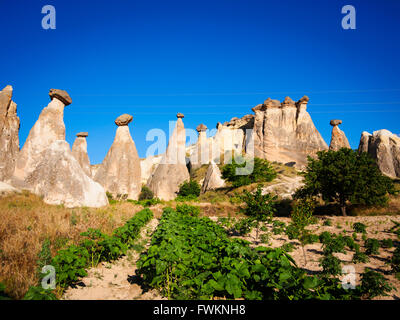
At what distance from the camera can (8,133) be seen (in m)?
14.1

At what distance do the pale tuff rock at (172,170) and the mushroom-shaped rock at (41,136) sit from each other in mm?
12057

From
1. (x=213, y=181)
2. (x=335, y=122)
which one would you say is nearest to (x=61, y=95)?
(x=213, y=181)

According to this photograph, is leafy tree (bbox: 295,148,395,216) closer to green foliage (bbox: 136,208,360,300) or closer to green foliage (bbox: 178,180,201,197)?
green foliage (bbox: 136,208,360,300)

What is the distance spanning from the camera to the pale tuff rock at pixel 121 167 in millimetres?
19438

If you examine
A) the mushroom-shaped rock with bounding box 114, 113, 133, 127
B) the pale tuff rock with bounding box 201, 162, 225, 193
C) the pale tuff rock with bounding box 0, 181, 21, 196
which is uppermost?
the mushroom-shaped rock with bounding box 114, 113, 133, 127

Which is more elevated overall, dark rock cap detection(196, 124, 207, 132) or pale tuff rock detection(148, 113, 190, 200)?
dark rock cap detection(196, 124, 207, 132)

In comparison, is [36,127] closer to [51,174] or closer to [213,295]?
[51,174]

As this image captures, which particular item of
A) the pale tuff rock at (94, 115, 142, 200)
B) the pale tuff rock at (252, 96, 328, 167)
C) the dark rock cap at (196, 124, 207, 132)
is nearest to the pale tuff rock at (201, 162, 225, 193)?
the pale tuff rock at (94, 115, 142, 200)

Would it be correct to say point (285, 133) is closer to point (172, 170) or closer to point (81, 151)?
point (172, 170)

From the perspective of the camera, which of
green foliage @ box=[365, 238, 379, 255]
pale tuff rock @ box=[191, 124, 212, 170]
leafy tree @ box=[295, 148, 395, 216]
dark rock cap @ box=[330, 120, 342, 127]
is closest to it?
green foliage @ box=[365, 238, 379, 255]

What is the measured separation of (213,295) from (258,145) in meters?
36.6

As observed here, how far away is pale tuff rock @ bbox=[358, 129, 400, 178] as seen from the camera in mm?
27859

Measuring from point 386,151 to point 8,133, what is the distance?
124 feet
